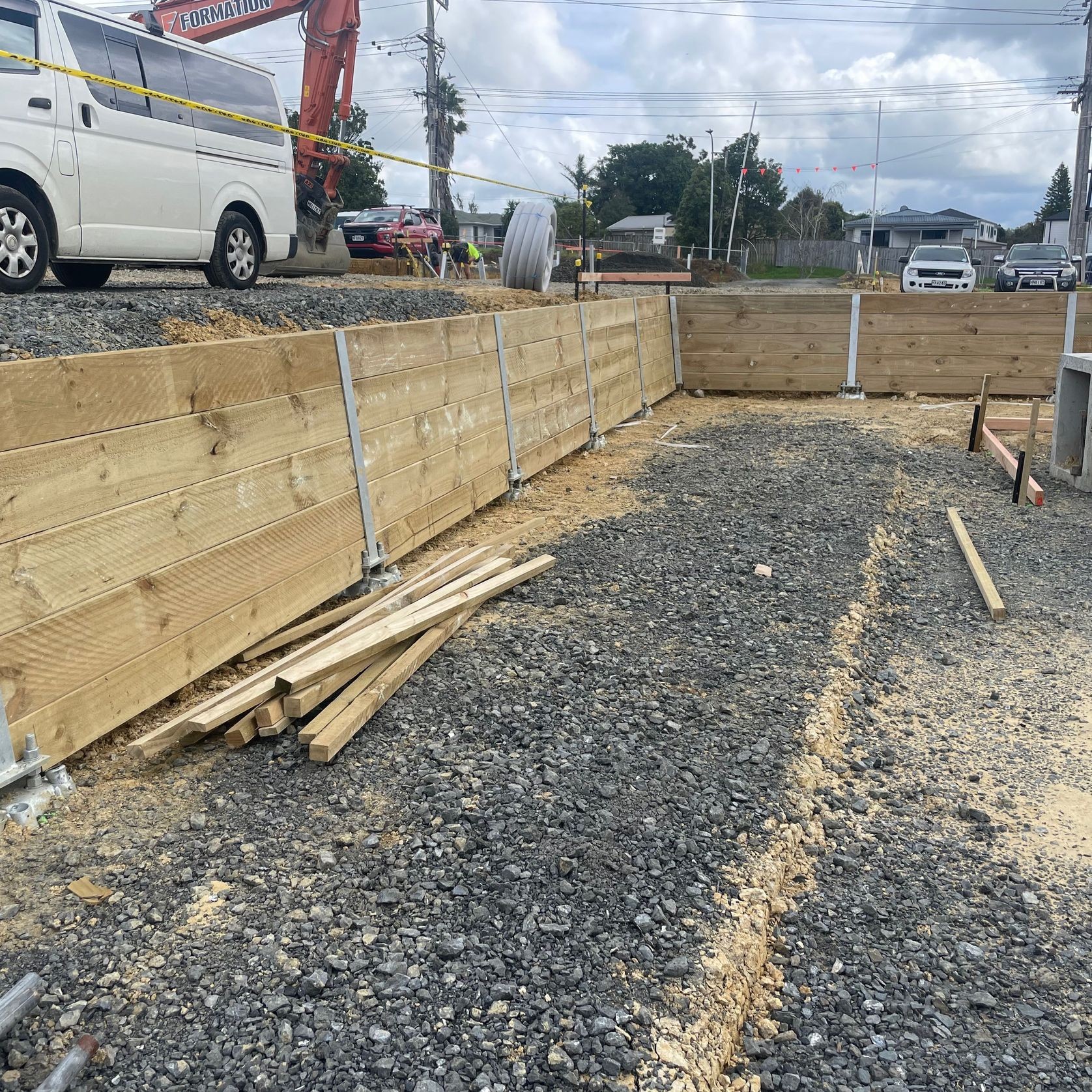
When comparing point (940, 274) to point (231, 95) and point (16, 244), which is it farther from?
point (16, 244)

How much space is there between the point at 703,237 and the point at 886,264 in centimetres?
1287

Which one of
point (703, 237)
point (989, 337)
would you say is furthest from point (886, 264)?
point (989, 337)

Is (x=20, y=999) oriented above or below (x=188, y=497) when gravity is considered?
below

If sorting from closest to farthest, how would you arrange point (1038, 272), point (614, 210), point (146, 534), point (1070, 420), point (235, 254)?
point (146, 534), point (1070, 420), point (235, 254), point (1038, 272), point (614, 210)

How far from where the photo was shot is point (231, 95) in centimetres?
910

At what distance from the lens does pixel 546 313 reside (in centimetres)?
877

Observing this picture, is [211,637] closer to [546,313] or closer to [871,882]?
[871,882]

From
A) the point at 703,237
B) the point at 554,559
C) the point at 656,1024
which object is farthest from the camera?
the point at 703,237

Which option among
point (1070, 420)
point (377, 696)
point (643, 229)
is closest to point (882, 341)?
point (1070, 420)

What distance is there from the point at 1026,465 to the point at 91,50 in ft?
27.7

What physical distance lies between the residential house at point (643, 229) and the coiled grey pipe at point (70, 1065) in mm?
68111

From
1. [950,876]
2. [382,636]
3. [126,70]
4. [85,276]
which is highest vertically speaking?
[126,70]

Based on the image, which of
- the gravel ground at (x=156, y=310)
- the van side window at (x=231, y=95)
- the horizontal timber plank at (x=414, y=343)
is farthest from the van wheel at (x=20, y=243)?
the horizontal timber plank at (x=414, y=343)

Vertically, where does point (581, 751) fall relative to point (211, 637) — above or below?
below
